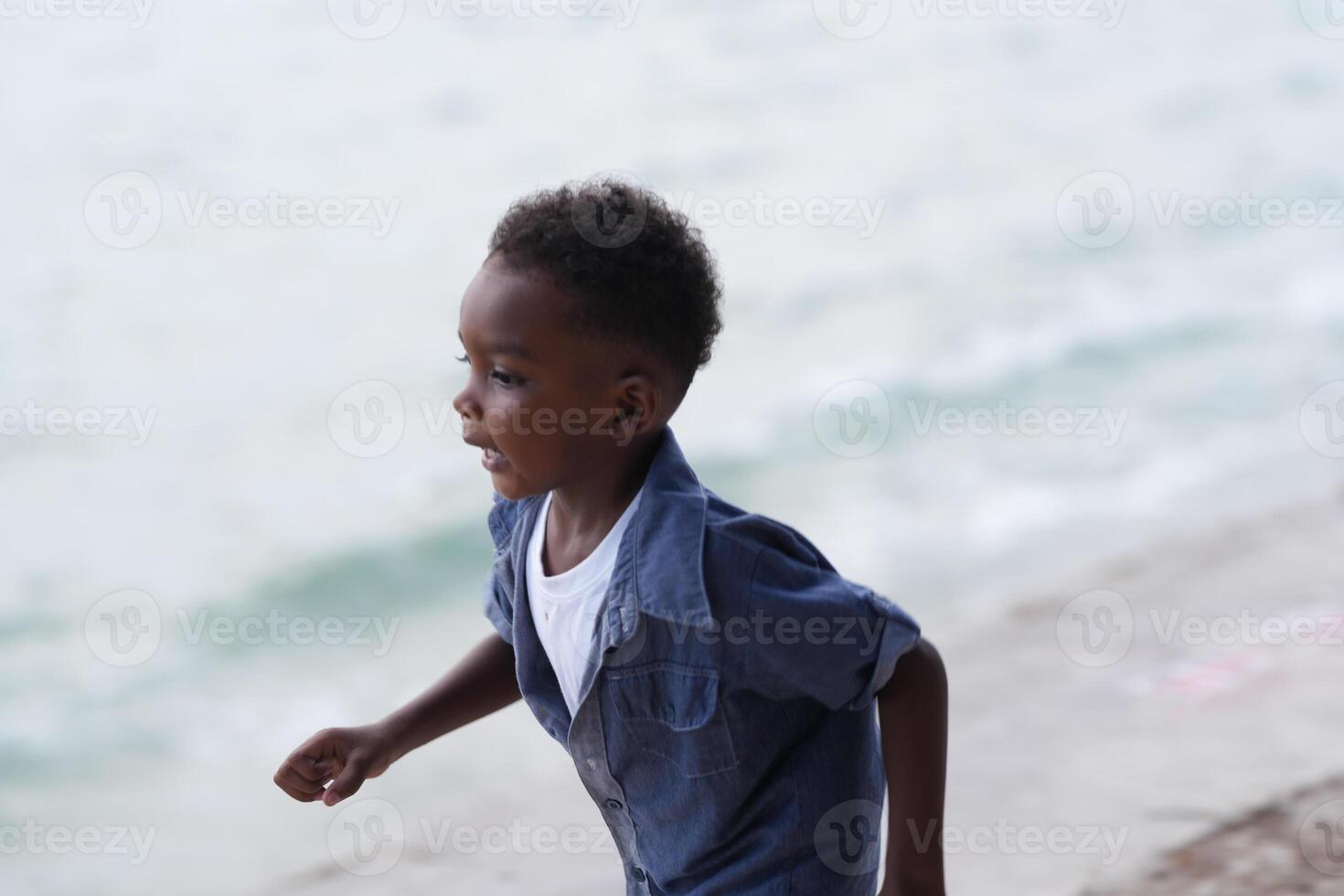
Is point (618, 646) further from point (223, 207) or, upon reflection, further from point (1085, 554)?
point (223, 207)

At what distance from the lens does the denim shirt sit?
124cm

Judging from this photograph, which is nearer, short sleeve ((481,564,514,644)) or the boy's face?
the boy's face

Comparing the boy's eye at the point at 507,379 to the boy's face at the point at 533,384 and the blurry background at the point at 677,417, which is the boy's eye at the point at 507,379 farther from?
the blurry background at the point at 677,417

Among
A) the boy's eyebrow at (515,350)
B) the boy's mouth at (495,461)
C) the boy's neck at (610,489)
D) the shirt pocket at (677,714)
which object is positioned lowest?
the shirt pocket at (677,714)

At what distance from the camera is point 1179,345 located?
19.8 ft

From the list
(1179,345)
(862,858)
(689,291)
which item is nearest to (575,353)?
(689,291)

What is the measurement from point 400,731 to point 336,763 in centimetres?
8

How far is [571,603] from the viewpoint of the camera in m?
1.36

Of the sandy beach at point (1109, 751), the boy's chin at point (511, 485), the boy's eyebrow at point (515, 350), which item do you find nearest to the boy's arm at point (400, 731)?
the boy's chin at point (511, 485)

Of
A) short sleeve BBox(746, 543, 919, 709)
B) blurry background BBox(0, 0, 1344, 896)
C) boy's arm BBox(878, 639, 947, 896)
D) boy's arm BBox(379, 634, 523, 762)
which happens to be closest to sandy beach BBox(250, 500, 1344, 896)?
blurry background BBox(0, 0, 1344, 896)

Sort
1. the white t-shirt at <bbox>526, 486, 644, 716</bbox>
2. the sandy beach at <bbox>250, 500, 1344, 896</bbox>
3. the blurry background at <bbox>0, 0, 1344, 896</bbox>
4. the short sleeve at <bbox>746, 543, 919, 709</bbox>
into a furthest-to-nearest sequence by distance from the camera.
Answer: the blurry background at <bbox>0, 0, 1344, 896</bbox> → the sandy beach at <bbox>250, 500, 1344, 896</bbox> → the white t-shirt at <bbox>526, 486, 644, 716</bbox> → the short sleeve at <bbox>746, 543, 919, 709</bbox>

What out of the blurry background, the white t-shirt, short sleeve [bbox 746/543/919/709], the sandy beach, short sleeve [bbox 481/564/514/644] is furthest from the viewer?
the blurry background

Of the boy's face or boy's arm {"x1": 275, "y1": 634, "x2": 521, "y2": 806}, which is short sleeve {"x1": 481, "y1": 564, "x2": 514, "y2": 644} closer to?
boy's arm {"x1": 275, "y1": 634, "x2": 521, "y2": 806}

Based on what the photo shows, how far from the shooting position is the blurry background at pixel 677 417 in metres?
3.26
